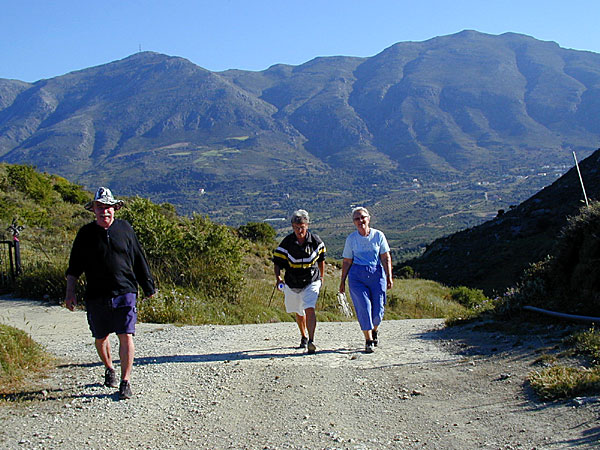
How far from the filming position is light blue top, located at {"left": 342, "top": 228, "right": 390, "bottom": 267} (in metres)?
7.95

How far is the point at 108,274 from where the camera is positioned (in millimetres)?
5922

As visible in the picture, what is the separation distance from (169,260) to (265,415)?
7892 millimetres

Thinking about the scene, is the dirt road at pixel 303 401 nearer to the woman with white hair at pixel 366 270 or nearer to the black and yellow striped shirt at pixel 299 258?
the woman with white hair at pixel 366 270

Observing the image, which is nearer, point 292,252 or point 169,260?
point 292,252

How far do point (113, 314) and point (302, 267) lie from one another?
258 centimetres

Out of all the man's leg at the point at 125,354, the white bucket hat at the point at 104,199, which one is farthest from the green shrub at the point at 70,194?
the man's leg at the point at 125,354

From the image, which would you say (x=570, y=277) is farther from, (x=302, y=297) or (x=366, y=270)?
(x=302, y=297)

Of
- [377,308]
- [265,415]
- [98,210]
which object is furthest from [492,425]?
[98,210]

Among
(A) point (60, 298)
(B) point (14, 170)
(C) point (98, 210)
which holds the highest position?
(B) point (14, 170)

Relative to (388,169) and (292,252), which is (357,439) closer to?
(292,252)

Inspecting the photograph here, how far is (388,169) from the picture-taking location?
191 m

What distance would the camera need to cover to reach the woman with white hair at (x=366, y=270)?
7.91 metres

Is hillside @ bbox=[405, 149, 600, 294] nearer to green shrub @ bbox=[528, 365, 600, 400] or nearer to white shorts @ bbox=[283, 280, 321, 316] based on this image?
white shorts @ bbox=[283, 280, 321, 316]

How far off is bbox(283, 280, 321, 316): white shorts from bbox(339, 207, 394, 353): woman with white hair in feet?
1.53
